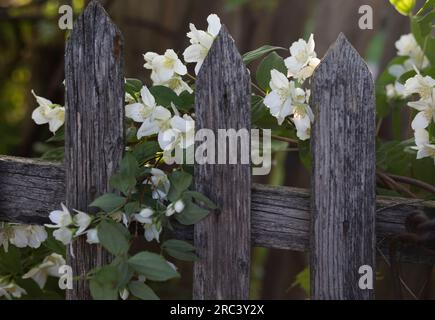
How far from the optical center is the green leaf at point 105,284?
4.32ft

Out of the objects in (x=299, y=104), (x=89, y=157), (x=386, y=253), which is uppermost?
(x=299, y=104)

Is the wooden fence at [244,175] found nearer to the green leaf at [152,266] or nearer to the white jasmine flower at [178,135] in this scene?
the white jasmine flower at [178,135]

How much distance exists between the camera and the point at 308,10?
402cm

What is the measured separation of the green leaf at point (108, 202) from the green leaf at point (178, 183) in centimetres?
11

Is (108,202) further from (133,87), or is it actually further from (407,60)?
Result: (407,60)

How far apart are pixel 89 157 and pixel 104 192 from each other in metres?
0.09

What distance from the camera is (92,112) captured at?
1.45m

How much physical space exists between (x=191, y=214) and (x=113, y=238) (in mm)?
175

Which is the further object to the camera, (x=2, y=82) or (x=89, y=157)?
(x=2, y=82)

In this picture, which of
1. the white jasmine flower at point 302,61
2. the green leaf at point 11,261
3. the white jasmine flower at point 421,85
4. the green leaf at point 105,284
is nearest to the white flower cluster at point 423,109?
the white jasmine flower at point 421,85

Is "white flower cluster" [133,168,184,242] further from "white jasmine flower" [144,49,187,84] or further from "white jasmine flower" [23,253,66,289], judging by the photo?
"white jasmine flower" [23,253,66,289]

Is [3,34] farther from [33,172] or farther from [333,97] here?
[333,97]

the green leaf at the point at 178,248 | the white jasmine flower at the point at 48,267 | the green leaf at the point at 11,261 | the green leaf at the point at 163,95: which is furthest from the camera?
the white jasmine flower at the point at 48,267
